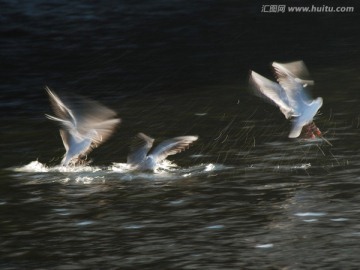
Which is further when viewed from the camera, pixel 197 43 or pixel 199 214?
pixel 197 43

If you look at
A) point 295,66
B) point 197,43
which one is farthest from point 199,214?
point 197,43

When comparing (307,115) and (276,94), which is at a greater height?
(276,94)

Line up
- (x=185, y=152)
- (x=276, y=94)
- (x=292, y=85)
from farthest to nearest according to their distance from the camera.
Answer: (x=185, y=152) < (x=276, y=94) < (x=292, y=85)

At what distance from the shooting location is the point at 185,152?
11.5m

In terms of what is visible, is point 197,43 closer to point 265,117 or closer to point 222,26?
point 222,26

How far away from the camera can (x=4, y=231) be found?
8914mm

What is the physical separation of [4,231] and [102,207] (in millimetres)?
Result: 953

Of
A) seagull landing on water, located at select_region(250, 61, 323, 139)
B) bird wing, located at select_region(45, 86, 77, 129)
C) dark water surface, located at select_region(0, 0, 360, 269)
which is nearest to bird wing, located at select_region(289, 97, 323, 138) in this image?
seagull landing on water, located at select_region(250, 61, 323, 139)

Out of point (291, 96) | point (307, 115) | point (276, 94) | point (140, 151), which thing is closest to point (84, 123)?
point (140, 151)

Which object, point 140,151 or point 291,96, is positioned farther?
point 140,151

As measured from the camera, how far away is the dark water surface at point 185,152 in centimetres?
821

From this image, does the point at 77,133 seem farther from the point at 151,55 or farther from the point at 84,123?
the point at 151,55

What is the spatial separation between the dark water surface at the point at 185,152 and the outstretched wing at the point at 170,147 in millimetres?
147

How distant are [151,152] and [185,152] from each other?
2.26 feet
